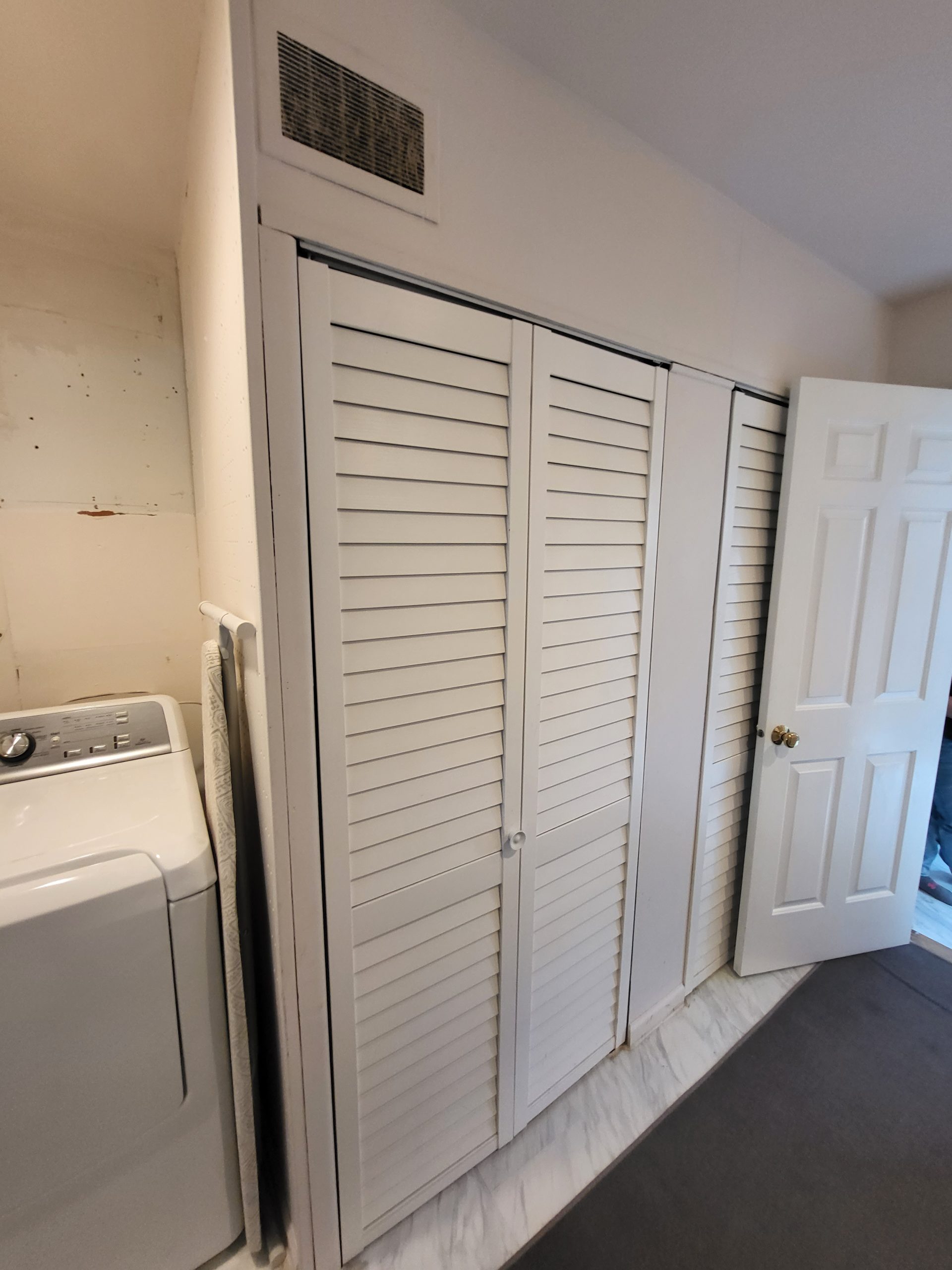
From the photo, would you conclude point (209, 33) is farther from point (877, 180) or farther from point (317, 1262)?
point (317, 1262)

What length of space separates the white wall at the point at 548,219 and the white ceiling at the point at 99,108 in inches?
15.3

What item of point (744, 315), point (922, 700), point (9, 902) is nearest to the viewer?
point (9, 902)

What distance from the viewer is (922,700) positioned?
175 cm

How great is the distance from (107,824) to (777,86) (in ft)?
6.22

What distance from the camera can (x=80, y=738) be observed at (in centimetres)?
117

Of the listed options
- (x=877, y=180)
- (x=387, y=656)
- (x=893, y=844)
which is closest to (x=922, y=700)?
(x=893, y=844)

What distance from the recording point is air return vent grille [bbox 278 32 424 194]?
0.70 metres

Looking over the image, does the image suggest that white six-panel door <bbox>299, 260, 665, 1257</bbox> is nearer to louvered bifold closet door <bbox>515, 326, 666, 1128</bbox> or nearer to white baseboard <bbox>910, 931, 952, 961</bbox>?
louvered bifold closet door <bbox>515, 326, 666, 1128</bbox>

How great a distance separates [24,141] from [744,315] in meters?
1.71

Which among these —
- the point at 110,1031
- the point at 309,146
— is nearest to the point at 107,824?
the point at 110,1031

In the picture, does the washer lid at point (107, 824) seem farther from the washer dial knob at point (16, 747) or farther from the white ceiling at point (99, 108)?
the white ceiling at point (99, 108)

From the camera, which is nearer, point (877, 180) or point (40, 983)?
point (40, 983)

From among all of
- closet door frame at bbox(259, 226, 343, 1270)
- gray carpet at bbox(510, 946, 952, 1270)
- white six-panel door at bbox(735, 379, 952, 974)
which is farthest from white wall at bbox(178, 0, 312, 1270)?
white six-panel door at bbox(735, 379, 952, 974)

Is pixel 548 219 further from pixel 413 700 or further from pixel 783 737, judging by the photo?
pixel 783 737
